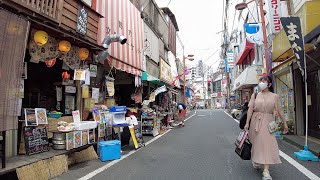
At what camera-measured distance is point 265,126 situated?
18.5ft

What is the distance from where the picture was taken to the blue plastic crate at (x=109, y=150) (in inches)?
299

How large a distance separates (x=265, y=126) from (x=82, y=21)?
19.2 ft

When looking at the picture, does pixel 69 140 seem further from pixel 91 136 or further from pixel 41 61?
pixel 41 61

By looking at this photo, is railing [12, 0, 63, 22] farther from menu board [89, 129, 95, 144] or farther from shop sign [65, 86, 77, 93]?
menu board [89, 129, 95, 144]

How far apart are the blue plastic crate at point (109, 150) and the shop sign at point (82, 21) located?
10.9 ft

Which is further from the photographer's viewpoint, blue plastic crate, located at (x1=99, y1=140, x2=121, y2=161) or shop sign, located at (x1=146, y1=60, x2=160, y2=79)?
shop sign, located at (x1=146, y1=60, x2=160, y2=79)

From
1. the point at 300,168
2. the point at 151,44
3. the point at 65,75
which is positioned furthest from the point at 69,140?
the point at 151,44

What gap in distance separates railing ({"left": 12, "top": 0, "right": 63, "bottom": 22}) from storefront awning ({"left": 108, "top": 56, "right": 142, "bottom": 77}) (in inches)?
172

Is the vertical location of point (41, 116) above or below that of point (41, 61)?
below

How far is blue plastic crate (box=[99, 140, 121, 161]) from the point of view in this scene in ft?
24.9

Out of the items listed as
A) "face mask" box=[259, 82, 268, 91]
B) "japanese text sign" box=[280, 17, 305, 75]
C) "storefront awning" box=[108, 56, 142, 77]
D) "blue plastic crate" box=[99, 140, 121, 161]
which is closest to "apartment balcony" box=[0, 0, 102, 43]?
"storefront awning" box=[108, 56, 142, 77]

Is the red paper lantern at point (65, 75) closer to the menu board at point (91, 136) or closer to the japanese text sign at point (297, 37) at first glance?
the menu board at point (91, 136)

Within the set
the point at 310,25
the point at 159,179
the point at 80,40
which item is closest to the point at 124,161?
the point at 159,179

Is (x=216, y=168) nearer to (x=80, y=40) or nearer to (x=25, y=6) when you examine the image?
(x=80, y=40)
